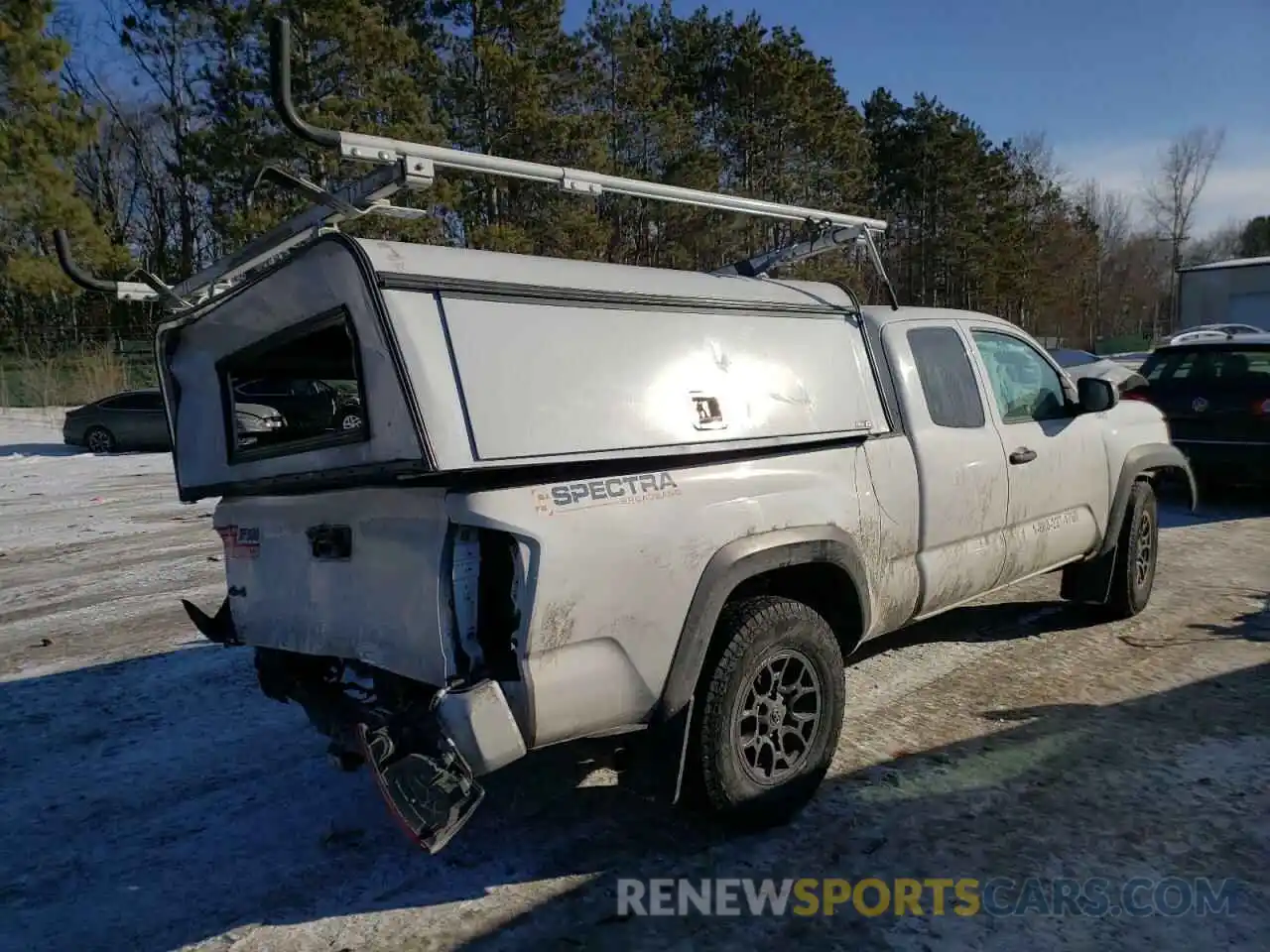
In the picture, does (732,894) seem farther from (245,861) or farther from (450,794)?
(245,861)

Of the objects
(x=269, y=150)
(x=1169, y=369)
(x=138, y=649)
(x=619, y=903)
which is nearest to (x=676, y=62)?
(x=269, y=150)

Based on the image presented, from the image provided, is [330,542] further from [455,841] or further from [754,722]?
[754,722]

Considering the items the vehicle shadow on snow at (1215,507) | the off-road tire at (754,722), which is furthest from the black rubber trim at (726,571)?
the vehicle shadow on snow at (1215,507)

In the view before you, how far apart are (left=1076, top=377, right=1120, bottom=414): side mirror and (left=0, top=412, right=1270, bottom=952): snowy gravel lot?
4.74 feet

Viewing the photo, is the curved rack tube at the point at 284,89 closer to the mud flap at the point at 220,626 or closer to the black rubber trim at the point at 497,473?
the black rubber trim at the point at 497,473

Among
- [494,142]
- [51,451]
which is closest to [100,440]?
[51,451]

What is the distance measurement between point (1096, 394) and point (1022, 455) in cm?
83

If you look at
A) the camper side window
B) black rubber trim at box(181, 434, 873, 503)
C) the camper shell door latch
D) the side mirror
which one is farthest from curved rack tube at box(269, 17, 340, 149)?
the side mirror

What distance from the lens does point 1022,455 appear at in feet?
16.3

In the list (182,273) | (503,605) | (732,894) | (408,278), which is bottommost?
(732,894)

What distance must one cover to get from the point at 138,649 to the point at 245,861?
3.06 m

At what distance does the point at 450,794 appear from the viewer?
267 cm

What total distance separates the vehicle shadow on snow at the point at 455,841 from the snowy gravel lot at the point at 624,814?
0.4 inches

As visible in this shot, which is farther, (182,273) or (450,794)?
(182,273)
